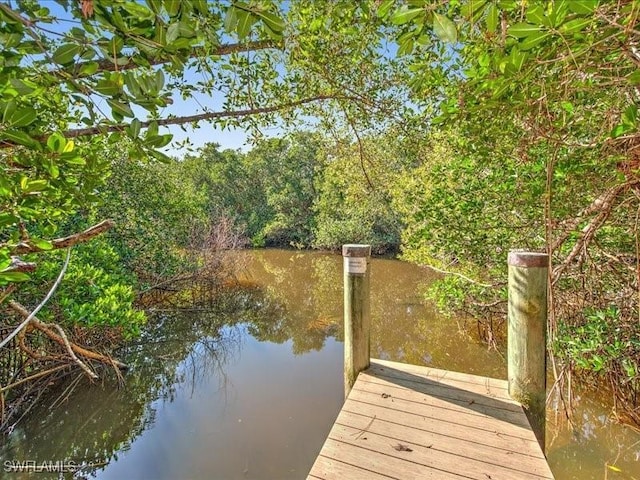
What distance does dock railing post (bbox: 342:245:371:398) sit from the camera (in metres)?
2.16

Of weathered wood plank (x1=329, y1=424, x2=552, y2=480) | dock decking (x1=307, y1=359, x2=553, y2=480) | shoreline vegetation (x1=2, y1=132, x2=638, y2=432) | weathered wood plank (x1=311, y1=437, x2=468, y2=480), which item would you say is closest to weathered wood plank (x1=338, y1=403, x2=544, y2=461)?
dock decking (x1=307, y1=359, x2=553, y2=480)

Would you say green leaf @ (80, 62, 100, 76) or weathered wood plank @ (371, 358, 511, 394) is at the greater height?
green leaf @ (80, 62, 100, 76)

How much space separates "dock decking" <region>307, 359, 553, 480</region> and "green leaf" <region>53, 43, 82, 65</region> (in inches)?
66.0

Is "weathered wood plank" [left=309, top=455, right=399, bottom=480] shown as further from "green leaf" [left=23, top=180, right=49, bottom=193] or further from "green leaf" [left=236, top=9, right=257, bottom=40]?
"green leaf" [left=236, top=9, right=257, bottom=40]

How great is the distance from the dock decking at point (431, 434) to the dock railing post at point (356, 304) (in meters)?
0.14

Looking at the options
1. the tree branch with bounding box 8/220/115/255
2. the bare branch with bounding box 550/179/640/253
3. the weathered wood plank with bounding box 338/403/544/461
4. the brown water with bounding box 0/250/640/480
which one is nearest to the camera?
the tree branch with bounding box 8/220/115/255

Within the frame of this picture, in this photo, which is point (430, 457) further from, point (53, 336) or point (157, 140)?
Answer: point (53, 336)

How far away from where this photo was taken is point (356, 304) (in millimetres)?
2178

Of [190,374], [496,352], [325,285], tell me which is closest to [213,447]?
[190,374]

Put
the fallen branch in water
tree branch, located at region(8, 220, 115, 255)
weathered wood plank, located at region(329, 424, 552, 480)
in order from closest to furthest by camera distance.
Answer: tree branch, located at region(8, 220, 115, 255) < weathered wood plank, located at region(329, 424, 552, 480) < the fallen branch in water

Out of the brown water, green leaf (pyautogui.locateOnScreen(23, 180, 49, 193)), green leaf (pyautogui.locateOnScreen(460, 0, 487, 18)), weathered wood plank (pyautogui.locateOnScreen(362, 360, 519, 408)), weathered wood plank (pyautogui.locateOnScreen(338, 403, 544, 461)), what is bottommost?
the brown water

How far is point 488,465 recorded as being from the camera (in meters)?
1.42

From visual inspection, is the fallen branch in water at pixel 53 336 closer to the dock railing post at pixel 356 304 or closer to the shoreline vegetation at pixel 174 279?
the shoreline vegetation at pixel 174 279

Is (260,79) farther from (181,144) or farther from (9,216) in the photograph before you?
(9,216)
